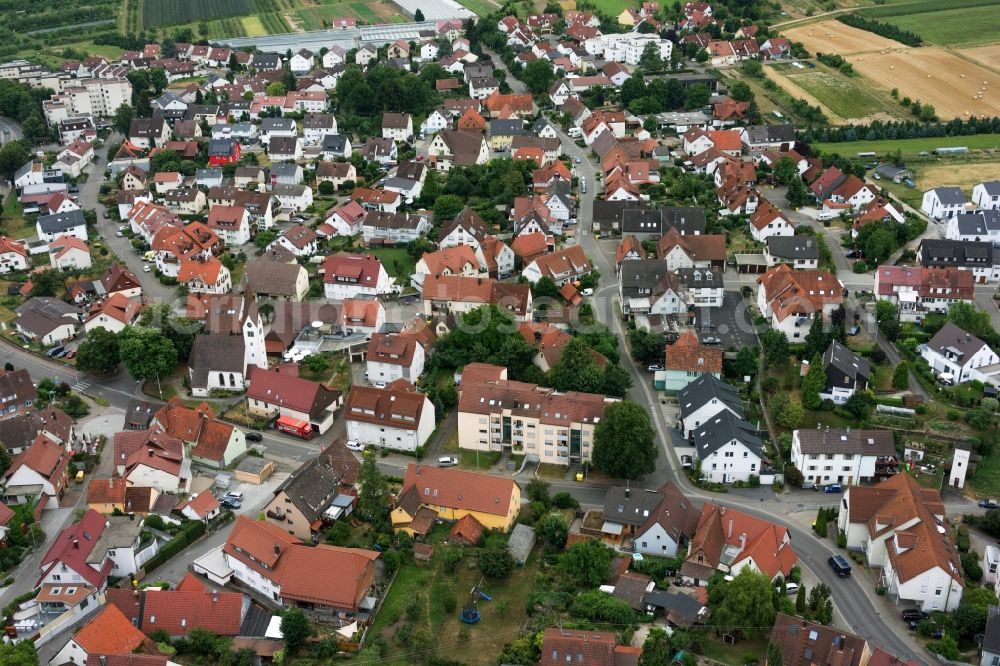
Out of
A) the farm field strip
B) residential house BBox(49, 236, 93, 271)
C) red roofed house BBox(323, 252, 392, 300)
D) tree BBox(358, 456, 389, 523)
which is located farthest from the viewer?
the farm field strip

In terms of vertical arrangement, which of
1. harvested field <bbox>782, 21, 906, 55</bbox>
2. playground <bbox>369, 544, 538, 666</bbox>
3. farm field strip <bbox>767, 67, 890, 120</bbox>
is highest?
harvested field <bbox>782, 21, 906, 55</bbox>

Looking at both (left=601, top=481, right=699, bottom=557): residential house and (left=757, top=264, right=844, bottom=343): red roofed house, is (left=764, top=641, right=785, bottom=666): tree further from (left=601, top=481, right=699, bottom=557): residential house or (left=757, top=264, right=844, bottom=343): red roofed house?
(left=757, top=264, right=844, bottom=343): red roofed house

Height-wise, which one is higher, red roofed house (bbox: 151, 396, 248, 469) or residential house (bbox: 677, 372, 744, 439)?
residential house (bbox: 677, 372, 744, 439)

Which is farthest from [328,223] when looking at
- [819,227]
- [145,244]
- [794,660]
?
[794,660]

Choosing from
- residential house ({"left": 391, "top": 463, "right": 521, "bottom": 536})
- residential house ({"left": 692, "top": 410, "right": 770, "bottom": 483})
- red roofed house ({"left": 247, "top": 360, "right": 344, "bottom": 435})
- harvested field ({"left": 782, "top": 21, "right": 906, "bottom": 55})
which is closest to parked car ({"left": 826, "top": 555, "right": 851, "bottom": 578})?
residential house ({"left": 692, "top": 410, "right": 770, "bottom": 483})

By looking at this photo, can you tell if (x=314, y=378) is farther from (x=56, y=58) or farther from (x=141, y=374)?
(x=56, y=58)
